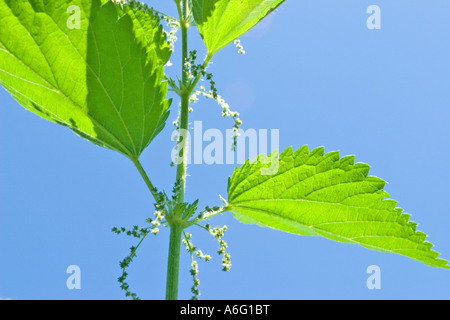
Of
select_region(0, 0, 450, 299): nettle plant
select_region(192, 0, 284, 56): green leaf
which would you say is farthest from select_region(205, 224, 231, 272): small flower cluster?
select_region(192, 0, 284, 56): green leaf

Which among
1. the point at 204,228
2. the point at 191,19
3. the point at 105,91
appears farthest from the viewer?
the point at 191,19

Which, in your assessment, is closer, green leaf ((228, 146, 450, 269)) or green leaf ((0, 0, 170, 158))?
green leaf ((0, 0, 170, 158))

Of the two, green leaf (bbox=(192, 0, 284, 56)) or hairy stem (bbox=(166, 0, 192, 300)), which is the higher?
green leaf (bbox=(192, 0, 284, 56))

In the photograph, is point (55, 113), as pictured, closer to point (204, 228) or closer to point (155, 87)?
point (155, 87)

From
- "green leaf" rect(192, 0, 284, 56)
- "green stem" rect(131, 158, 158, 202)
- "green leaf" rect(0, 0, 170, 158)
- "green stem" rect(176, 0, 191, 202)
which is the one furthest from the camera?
"green leaf" rect(192, 0, 284, 56)

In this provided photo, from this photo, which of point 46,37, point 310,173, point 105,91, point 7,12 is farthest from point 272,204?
point 7,12

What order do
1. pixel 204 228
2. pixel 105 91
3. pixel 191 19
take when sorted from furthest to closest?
pixel 191 19 < pixel 204 228 < pixel 105 91

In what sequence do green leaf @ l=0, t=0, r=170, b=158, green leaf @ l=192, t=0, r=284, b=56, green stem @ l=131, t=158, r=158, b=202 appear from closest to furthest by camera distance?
green leaf @ l=0, t=0, r=170, b=158 < green stem @ l=131, t=158, r=158, b=202 < green leaf @ l=192, t=0, r=284, b=56

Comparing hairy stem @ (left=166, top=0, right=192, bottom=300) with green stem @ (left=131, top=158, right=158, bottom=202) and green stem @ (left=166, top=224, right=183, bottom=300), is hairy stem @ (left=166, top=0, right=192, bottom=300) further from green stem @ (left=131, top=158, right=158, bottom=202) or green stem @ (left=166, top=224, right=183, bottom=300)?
green stem @ (left=131, top=158, right=158, bottom=202)

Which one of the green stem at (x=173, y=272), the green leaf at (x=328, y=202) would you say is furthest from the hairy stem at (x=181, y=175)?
the green leaf at (x=328, y=202)
